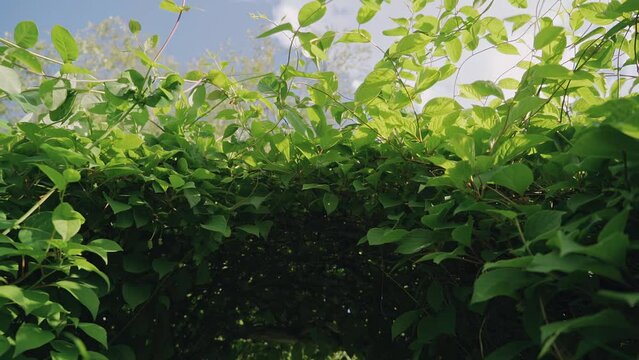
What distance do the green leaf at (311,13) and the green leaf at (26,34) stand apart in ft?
2.38

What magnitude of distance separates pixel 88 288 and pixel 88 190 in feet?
1.13

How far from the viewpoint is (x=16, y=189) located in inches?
65.7

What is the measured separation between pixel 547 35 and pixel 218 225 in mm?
1014

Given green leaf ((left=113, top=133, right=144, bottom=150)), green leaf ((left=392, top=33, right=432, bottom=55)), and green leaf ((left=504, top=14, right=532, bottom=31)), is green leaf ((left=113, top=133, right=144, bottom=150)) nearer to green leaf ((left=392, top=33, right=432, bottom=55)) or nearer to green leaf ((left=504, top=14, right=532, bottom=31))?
green leaf ((left=392, top=33, right=432, bottom=55))

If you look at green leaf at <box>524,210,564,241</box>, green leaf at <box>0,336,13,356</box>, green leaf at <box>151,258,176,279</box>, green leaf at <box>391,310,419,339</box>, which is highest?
green leaf at <box>151,258,176,279</box>

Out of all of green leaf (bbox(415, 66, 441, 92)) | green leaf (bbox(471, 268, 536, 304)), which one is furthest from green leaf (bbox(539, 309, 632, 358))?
green leaf (bbox(415, 66, 441, 92))

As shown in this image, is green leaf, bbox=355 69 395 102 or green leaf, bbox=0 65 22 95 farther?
→ green leaf, bbox=355 69 395 102

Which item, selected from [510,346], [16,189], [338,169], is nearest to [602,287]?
[510,346]

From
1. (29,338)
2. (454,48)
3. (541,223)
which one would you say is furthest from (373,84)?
(29,338)

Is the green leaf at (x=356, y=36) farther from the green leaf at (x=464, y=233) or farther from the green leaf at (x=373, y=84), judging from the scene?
the green leaf at (x=464, y=233)

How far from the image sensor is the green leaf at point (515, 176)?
47.9 inches

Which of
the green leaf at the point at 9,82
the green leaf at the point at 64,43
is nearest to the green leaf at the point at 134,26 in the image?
the green leaf at the point at 64,43

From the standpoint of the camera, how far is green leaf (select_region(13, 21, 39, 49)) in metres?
1.56

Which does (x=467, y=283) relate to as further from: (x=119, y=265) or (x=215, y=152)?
(x=119, y=265)
